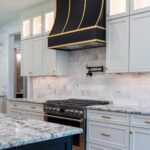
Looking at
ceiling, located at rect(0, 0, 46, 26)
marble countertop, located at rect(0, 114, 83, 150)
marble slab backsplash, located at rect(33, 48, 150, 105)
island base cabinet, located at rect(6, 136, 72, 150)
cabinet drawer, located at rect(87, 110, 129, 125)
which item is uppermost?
ceiling, located at rect(0, 0, 46, 26)

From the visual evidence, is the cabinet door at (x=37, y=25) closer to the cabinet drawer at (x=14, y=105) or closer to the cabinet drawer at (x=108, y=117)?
the cabinet drawer at (x=14, y=105)

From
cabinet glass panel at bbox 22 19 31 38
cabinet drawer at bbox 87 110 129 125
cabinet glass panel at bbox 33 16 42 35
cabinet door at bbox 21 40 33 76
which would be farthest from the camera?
cabinet glass panel at bbox 22 19 31 38

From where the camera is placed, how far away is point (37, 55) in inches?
210

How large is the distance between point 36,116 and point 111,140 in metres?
1.79

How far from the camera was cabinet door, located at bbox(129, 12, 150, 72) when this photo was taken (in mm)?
3484

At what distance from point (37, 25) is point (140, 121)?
126 inches

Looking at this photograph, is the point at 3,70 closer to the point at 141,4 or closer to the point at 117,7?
the point at 117,7

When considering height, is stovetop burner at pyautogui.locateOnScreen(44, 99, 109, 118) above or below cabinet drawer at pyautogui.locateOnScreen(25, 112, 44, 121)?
above

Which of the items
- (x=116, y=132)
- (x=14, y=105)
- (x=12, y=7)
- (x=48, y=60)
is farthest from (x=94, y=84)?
(x=12, y=7)

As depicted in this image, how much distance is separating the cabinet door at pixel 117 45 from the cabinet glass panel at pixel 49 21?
1464 mm

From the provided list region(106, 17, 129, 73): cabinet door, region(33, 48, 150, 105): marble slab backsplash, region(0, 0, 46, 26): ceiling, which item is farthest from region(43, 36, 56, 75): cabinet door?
region(106, 17, 129, 73): cabinet door

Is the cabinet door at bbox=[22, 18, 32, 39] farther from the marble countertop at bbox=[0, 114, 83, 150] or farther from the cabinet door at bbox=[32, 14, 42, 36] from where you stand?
the marble countertop at bbox=[0, 114, 83, 150]

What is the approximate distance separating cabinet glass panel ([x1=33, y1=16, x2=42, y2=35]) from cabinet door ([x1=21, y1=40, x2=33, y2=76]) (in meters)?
0.28

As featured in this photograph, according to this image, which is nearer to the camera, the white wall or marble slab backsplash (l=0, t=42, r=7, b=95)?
the white wall
